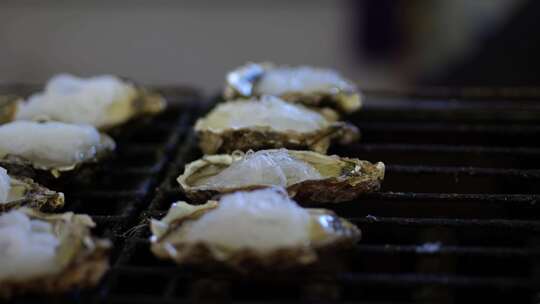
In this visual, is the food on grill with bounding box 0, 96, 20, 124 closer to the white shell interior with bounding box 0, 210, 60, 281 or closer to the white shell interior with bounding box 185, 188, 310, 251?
the white shell interior with bounding box 0, 210, 60, 281

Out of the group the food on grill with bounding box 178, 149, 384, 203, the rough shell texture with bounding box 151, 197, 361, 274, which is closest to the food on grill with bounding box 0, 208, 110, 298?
the rough shell texture with bounding box 151, 197, 361, 274

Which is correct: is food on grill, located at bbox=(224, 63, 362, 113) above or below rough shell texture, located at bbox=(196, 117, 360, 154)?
above

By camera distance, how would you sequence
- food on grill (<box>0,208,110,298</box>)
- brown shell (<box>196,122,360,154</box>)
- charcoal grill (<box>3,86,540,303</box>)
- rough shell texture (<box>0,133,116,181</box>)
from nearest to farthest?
food on grill (<box>0,208,110,298</box>) < charcoal grill (<box>3,86,540,303</box>) < rough shell texture (<box>0,133,116,181</box>) < brown shell (<box>196,122,360,154</box>)

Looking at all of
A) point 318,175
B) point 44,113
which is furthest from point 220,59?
point 318,175

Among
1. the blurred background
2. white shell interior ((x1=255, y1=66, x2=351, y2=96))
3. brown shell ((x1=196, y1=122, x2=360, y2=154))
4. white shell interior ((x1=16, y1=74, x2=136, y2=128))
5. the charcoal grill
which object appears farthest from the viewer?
the blurred background

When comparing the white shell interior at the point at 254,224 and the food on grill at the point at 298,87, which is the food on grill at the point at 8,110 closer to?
the food on grill at the point at 298,87

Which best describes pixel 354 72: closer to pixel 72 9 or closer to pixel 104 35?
pixel 104 35
